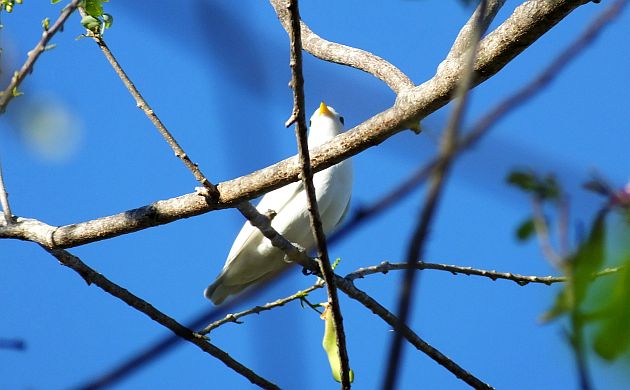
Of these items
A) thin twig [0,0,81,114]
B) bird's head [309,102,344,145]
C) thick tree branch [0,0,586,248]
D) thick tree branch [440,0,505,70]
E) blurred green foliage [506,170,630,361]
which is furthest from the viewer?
bird's head [309,102,344,145]

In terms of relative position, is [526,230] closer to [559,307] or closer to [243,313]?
[559,307]

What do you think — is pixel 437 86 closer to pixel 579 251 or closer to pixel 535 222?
pixel 535 222

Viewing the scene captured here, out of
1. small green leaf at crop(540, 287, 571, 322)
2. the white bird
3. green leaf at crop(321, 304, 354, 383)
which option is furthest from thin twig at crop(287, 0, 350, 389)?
the white bird

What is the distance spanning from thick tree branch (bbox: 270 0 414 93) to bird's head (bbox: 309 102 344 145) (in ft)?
8.98

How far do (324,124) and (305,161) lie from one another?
430 cm

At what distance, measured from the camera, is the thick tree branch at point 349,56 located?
2.97 meters

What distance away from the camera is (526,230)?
1227mm

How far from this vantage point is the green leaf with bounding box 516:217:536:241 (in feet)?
3.92

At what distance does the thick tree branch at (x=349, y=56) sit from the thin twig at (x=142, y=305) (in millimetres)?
1067

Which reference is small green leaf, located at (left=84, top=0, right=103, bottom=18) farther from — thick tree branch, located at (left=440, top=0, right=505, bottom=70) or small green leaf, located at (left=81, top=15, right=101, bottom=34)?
thick tree branch, located at (left=440, top=0, right=505, bottom=70)

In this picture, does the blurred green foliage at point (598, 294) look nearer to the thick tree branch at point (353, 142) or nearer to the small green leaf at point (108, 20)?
the thick tree branch at point (353, 142)

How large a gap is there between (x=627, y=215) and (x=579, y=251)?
0.30 feet

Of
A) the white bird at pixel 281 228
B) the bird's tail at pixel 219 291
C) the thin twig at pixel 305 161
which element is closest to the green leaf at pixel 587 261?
the thin twig at pixel 305 161

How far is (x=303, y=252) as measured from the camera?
3.29 metres
